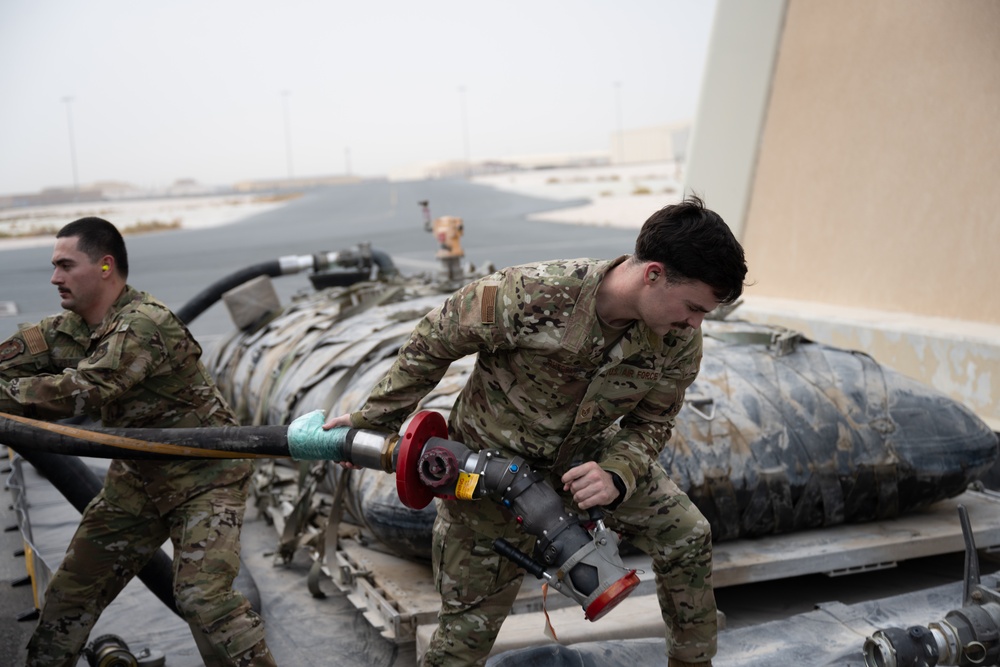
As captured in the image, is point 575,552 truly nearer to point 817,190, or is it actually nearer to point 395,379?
point 395,379

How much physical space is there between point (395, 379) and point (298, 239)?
1147 inches

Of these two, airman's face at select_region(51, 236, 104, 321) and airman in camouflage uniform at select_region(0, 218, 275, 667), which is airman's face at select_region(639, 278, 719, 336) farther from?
airman's face at select_region(51, 236, 104, 321)

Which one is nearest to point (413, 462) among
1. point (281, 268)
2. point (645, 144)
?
point (281, 268)

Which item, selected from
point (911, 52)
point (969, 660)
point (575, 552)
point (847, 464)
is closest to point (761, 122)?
point (911, 52)

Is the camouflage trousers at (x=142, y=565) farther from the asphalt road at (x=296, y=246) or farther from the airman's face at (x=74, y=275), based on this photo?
the asphalt road at (x=296, y=246)

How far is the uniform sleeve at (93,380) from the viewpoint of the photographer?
299 centimetres

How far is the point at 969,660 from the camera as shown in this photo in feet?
9.87

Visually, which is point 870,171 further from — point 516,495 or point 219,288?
point 516,495

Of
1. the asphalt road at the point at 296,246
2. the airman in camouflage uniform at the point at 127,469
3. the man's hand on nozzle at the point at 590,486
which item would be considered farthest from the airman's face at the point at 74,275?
the asphalt road at the point at 296,246

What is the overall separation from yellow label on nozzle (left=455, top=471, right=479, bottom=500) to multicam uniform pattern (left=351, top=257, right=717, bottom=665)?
228mm

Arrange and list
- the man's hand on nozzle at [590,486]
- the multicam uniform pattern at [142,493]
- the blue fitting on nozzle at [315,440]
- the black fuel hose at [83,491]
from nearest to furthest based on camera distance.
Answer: the man's hand on nozzle at [590,486] → the blue fitting on nozzle at [315,440] → the multicam uniform pattern at [142,493] → the black fuel hose at [83,491]

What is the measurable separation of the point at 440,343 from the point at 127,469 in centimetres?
128

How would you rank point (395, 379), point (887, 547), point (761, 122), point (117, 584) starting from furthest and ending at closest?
point (761, 122), point (887, 547), point (117, 584), point (395, 379)

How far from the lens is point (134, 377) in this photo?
10.2ft
